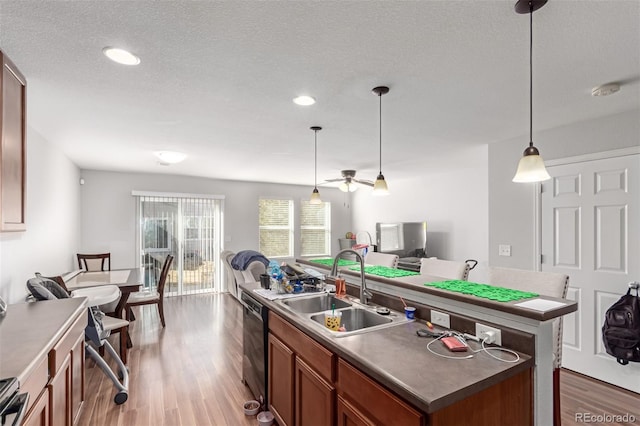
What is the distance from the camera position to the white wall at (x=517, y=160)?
285 centimetres

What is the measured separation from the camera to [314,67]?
6.48 ft

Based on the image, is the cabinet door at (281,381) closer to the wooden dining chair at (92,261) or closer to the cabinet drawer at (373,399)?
the cabinet drawer at (373,399)

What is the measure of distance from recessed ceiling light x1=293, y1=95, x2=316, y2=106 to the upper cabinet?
1.75 m

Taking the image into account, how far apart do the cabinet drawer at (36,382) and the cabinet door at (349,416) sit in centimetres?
128

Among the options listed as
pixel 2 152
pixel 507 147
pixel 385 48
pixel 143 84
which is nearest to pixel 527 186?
pixel 507 147

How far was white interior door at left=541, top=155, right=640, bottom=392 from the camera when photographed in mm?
2766

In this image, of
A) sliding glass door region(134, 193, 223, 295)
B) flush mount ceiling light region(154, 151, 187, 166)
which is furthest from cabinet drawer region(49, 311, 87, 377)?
sliding glass door region(134, 193, 223, 295)

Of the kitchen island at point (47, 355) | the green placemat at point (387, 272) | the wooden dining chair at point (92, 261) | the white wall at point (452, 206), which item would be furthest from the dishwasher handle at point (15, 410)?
the wooden dining chair at point (92, 261)

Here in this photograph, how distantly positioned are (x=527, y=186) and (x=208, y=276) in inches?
230

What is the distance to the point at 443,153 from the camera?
4348 mm

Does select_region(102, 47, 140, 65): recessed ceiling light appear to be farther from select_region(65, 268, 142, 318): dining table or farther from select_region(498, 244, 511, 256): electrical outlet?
select_region(498, 244, 511, 256): electrical outlet

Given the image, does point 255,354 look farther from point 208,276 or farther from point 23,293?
point 208,276

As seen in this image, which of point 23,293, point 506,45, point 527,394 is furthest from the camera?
point 23,293

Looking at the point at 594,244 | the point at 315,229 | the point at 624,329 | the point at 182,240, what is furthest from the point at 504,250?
the point at 182,240
